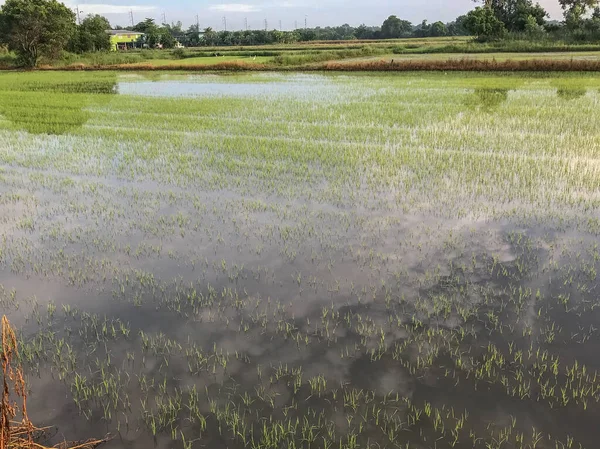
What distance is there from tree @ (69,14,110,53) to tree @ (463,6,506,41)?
3471 cm

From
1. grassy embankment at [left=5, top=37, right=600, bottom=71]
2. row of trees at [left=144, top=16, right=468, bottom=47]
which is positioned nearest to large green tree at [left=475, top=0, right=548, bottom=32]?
grassy embankment at [left=5, top=37, right=600, bottom=71]

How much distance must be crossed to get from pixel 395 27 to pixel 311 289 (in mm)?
84305

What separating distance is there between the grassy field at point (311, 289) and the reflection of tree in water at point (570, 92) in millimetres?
6359

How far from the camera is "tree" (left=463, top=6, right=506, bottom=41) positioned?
40.8 m

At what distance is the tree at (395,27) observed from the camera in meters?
79.6

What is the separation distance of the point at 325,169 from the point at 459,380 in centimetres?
555

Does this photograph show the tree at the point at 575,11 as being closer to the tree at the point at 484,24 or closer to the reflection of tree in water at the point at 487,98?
the tree at the point at 484,24

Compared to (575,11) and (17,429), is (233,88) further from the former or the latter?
(575,11)

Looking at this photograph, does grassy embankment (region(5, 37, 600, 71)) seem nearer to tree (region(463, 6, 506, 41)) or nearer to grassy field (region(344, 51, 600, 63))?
grassy field (region(344, 51, 600, 63))

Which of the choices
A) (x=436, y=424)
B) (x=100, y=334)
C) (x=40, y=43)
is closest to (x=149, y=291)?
(x=100, y=334)

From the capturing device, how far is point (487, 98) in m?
15.8

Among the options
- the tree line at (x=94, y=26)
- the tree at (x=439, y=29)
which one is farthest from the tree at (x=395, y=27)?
the tree line at (x=94, y=26)

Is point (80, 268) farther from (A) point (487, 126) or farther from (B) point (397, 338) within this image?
(A) point (487, 126)

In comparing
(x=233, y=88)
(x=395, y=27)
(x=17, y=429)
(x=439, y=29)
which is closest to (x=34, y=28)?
(x=233, y=88)
